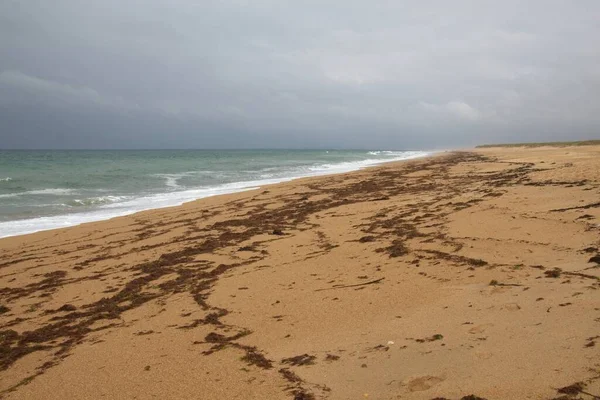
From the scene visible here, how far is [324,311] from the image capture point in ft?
16.0

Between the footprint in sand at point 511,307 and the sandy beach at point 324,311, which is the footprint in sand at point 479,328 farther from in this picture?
the footprint in sand at point 511,307

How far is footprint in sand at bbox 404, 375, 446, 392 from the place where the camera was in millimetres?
3111

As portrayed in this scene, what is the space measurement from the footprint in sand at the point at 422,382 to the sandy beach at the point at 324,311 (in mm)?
14

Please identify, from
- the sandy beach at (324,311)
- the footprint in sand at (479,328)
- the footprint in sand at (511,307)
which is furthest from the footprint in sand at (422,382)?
the footprint in sand at (511,307)

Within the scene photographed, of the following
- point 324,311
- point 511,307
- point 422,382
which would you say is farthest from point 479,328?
point 324,311

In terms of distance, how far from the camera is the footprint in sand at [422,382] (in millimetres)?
3111

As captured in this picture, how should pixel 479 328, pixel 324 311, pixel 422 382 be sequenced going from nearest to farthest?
pixel 422 382 → pixel 479 328 → pixel 324 311

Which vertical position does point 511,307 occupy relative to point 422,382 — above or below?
above

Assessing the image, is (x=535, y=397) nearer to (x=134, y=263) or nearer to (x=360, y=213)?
(x=134, y=263)

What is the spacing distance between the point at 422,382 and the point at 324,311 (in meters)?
1.82

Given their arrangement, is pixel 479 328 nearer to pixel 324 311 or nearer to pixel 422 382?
pixel 422 382

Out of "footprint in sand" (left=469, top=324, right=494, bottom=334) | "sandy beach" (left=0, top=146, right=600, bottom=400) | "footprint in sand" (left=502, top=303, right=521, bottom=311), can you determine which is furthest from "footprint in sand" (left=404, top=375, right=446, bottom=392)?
"footprint in sand" (left=502, top=303, right=521, bottom=311)

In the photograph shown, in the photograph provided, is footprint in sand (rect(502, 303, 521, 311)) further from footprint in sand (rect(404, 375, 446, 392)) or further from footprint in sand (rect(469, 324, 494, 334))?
footprint in sand (rect(404, 375, 446, 392))

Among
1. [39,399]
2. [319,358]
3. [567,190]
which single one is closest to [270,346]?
[319,358]
